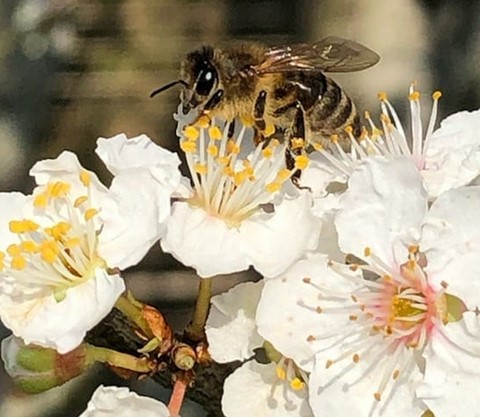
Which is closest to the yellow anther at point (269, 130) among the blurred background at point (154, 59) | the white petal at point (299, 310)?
the white petal at point (299, 310)

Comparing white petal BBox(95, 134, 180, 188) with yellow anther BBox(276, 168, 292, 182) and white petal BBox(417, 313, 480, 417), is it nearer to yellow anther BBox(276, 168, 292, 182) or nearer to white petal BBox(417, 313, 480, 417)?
yellow anther BBox(276, 168, 292, 182)

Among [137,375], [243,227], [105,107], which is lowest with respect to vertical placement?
[105,107]

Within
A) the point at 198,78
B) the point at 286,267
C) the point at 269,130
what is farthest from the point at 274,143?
the point at 286,267

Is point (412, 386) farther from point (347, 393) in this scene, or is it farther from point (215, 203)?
point (215, 203)

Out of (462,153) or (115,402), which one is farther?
(462,153)

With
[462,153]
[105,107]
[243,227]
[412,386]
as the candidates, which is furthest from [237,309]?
[105,107]

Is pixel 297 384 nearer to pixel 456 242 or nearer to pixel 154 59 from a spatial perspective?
pixel 456 242
